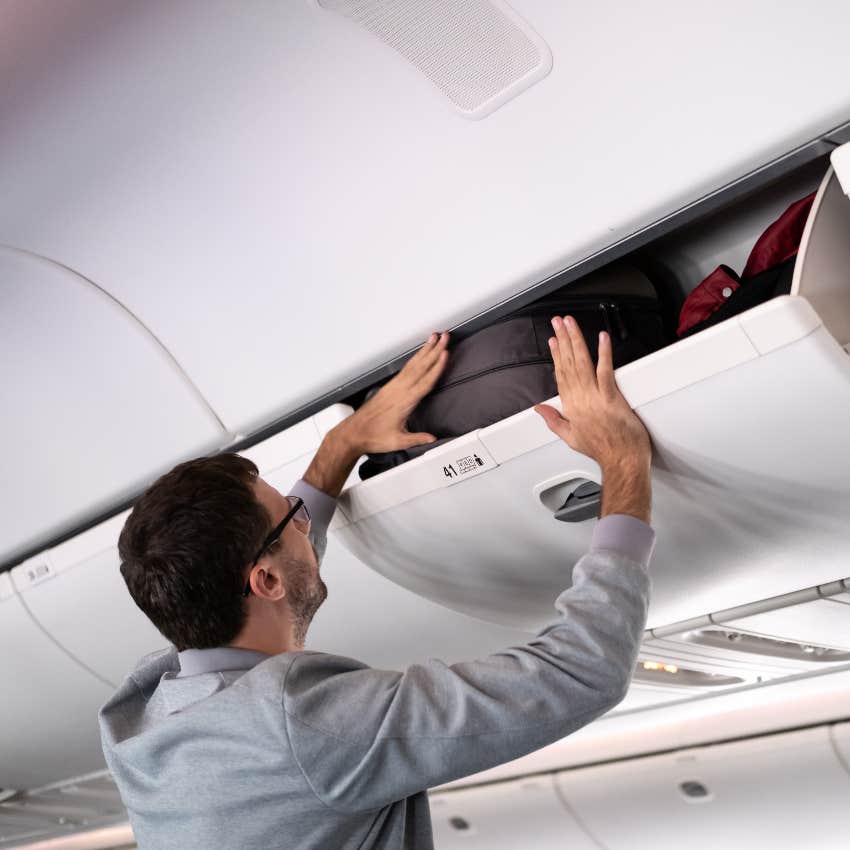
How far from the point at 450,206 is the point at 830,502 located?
3.36ft

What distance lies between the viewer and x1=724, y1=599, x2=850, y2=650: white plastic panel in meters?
3.45

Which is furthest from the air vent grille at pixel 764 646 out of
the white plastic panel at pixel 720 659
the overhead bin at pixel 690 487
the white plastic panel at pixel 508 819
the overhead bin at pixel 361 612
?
the white plastic panel at pixel 508 819

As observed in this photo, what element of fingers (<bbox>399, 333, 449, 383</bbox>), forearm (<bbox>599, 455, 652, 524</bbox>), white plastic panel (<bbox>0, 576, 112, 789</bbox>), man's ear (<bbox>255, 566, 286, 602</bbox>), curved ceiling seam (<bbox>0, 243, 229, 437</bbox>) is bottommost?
white plastic panel (<bbox>0, 576, 112, 789</bbox>)

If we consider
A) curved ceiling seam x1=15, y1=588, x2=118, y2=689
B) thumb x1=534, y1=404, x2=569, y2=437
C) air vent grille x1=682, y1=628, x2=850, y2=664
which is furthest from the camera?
curved ceiling seam x1=15, y1=588, x2=118, y2=689

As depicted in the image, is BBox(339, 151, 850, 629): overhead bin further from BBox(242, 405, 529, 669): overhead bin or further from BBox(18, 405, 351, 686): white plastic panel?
BBox(18, 405, 351, 686): white plastic panel

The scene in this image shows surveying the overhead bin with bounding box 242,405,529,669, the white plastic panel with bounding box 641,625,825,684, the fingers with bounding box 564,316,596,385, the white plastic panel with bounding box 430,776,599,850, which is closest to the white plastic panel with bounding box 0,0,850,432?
the fingers with bounding box 564,316,596,385

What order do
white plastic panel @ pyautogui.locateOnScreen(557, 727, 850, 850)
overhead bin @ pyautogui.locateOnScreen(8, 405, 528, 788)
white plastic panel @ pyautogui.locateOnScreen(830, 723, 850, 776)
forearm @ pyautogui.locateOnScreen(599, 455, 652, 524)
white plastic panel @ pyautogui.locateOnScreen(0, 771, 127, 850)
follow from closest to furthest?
forearm @ pyautogui.locateOnScreen(599, 455, 652, 524)
overhead bin @ pyautogui.locateOnScreen(8, 405, 528, 788)
white plastic panel @ pyautogui.locateOnScreen(830, 723, 850, 776)
white plastic panel @ pyautogui.locateOnScreen(557, 727, 850, 850)
white plastic panel @ pyautogui.locateOnScreen(0, 771, 127, 850)

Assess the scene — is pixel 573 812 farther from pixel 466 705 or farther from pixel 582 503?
pixel 466 705

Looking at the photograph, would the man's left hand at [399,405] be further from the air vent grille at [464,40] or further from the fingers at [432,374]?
the air vent grille at [464,40]

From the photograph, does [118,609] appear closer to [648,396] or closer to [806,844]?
[648,396]

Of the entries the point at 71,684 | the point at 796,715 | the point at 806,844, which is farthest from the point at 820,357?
the point at 806,844

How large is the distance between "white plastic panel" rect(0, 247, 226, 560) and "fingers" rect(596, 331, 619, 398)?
4.26 feet

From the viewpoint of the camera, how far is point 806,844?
552 cm

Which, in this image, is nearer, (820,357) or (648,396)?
(820,357)
